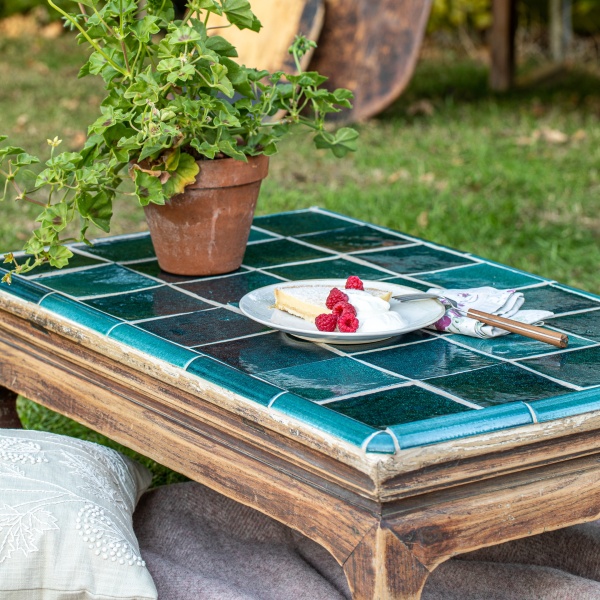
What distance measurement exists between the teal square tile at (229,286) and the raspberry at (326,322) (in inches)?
10.5

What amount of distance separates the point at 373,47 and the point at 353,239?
3347 mm

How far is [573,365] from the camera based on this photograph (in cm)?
151

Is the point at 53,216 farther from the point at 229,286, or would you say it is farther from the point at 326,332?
the point at 326,332

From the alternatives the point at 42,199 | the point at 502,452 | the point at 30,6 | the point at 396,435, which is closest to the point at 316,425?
the point at 396,435

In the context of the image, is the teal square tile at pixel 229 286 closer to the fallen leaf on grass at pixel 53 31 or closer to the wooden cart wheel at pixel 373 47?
the wooden cart wheel at pixel 373 47

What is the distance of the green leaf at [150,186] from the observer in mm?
1812

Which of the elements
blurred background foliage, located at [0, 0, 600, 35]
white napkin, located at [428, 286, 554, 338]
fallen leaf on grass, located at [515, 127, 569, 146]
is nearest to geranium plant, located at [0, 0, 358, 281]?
white napkin, located at [428, 286, 554, 338]

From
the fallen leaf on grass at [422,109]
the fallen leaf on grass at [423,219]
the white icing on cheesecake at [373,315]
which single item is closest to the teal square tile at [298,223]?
the white icing on cheesecake at [373,315]

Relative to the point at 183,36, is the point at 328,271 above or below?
below

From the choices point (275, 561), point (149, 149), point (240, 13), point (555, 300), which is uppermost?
point (240, 13)

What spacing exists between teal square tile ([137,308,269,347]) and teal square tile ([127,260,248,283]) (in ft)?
0.69

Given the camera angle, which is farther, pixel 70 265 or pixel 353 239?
pixel 353 239

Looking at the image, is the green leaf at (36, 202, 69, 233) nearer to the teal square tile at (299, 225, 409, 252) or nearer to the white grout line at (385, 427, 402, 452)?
the teal square tile at (299, 225, 409, 252)

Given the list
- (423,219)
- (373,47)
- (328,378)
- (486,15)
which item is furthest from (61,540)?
(486,15)
